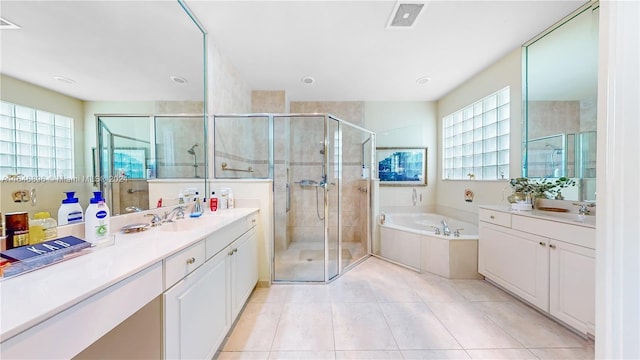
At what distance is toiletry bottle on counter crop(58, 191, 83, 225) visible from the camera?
3.43ft

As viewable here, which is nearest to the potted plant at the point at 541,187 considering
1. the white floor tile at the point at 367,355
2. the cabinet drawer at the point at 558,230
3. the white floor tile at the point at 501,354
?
the cabinet drawer at the point at 558,230

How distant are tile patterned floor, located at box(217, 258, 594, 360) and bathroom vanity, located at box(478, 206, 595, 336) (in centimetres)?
17

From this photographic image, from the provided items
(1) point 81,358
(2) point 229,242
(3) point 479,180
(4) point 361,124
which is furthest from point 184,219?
(3) point 479,180

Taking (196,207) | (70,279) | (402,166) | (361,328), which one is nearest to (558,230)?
(361,328)

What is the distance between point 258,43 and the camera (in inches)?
92.6

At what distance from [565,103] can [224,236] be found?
3.12m

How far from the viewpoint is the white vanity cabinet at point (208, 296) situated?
40.1 inches

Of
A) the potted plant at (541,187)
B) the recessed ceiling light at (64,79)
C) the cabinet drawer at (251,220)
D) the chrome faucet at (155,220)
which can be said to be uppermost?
the recessed ceiling light at (64,79)

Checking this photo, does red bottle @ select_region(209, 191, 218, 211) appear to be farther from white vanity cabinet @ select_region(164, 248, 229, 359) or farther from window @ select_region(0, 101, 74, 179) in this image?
window @ select_region(0, 101, 74, 179)

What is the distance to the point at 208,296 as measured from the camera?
130cm

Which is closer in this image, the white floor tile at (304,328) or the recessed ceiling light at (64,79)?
the recessed ceiling light at (64,79)

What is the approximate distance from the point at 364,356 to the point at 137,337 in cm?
127

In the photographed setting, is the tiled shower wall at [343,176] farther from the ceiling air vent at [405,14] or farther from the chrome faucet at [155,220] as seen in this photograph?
the chrome faucet at [155,220]

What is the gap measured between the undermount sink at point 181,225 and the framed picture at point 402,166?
2788mm
